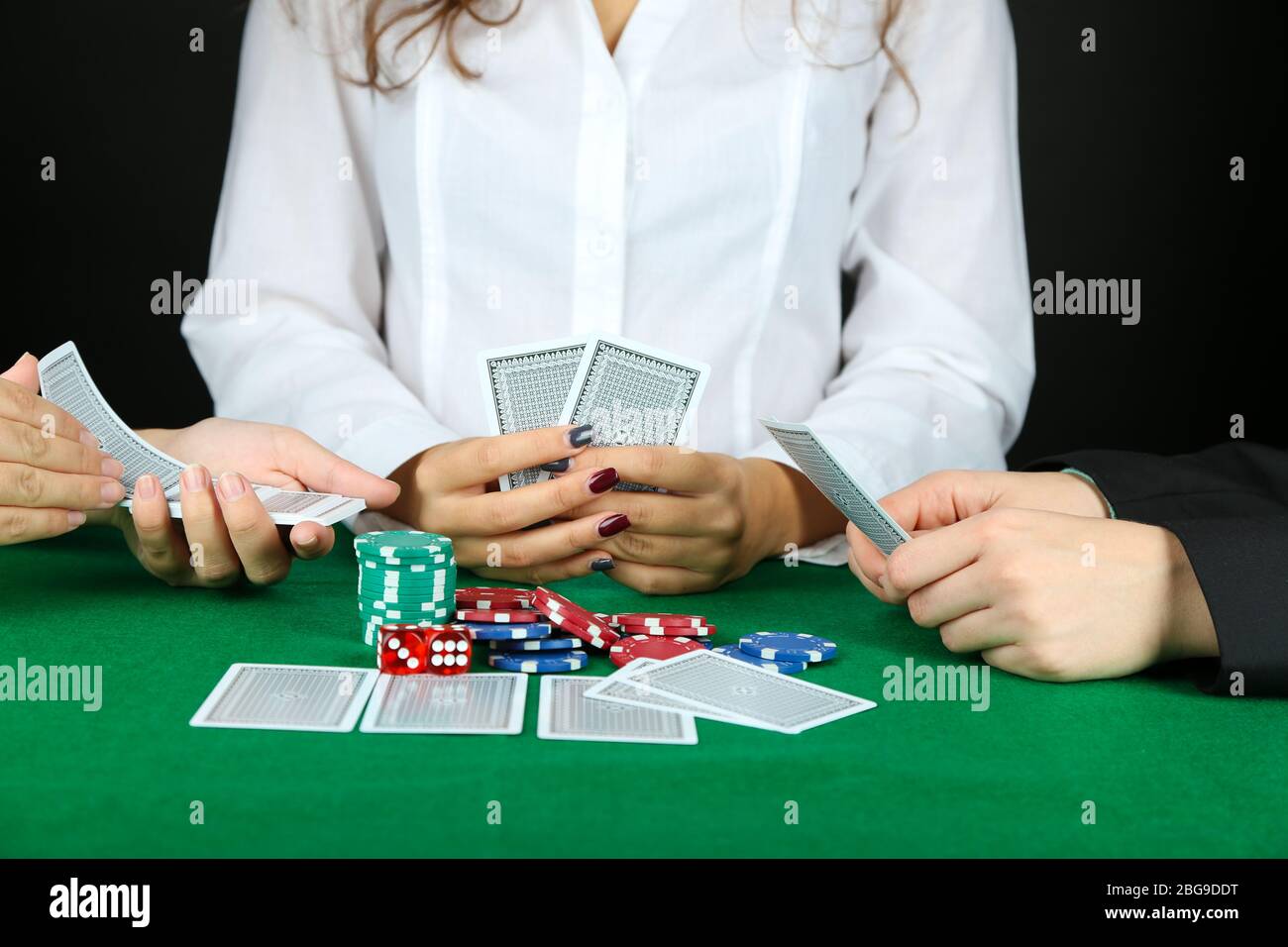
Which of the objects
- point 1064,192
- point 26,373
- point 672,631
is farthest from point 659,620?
point 1064,192

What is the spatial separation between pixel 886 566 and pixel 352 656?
70cm

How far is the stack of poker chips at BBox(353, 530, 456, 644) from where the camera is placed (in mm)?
1769

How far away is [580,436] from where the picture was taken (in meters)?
2.07

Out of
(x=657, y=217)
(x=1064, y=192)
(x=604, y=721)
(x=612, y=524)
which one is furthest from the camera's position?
(x=1064, y=192)

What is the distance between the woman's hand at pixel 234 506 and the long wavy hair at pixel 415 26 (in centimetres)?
76

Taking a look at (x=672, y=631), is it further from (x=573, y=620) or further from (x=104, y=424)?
(x=104, y=424)

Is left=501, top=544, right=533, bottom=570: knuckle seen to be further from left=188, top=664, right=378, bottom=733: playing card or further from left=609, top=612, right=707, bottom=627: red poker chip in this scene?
left=188, top=664, right=378, bottom=733: playing card

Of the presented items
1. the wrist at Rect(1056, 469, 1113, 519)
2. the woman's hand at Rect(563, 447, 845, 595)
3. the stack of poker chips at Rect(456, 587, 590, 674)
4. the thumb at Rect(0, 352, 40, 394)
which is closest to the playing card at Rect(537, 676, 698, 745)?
the stack of poker chips at Rect(456, 587, 590, 674)

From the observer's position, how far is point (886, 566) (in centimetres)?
181

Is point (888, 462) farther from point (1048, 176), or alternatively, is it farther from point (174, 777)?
point (1048, 176)

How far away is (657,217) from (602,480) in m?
0.72

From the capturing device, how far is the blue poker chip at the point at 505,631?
1.75 meters
